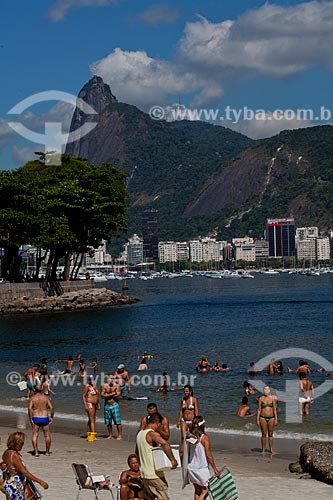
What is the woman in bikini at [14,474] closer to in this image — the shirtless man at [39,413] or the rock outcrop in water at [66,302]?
the shirtless man at [39,413]

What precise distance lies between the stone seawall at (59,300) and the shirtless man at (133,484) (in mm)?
58442

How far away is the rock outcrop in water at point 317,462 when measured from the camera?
558 inches

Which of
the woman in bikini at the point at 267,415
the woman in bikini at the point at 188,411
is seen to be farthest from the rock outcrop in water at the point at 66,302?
the woman in bikini at the point at 188,411

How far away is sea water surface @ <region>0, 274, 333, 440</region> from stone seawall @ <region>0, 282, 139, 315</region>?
2795 mm

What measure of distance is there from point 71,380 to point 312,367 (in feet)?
34.8

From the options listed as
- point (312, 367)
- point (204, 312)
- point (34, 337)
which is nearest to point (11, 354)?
point (34, 337)

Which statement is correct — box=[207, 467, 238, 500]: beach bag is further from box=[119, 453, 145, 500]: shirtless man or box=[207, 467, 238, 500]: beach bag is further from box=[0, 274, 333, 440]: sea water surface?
box=[0, 274, 333, 440]: sea water surface

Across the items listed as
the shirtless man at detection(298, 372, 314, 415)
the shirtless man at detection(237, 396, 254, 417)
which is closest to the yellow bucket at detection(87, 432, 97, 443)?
the shirtless man at detection(237, 396, 254, 417)

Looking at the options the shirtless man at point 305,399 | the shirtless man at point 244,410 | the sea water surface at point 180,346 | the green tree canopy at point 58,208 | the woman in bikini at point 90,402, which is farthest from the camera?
the green tree canopy at point 58,208

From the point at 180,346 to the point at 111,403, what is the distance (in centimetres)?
2674

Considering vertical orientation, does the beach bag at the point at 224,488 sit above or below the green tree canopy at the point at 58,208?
below

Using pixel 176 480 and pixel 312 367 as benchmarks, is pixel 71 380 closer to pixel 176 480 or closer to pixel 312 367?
pixel 312 367

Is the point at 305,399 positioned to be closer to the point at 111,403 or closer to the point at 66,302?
the point at 111,403

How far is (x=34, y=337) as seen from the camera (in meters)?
49.7
